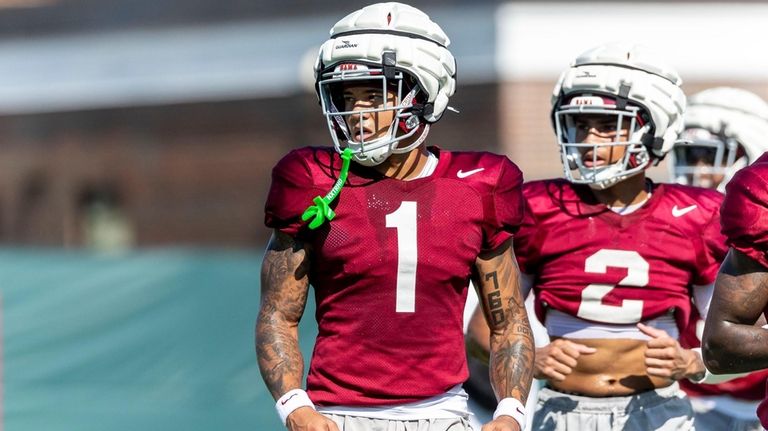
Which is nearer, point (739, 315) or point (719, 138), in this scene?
point (739, 315)

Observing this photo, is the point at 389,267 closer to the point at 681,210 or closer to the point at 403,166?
the point at 403,166

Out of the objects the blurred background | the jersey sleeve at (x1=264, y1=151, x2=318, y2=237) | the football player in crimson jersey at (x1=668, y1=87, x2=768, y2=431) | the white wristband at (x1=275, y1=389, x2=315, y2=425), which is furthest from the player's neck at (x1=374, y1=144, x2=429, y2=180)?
the blurred background

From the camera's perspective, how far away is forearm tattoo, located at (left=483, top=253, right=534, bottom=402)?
15.0ft

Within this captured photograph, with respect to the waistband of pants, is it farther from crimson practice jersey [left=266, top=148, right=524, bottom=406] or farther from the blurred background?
the blurred background

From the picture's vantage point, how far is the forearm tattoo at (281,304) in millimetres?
4457

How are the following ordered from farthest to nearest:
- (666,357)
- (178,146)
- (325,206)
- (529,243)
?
(178,146)
(529,243)
(666,357)
(325,206)

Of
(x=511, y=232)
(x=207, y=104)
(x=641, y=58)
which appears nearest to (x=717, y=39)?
(x=207, y=104)

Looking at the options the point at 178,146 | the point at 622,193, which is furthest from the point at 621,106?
the point at 178,146

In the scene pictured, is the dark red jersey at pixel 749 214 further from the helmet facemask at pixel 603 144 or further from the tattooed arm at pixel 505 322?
the helmet facemask at pixel 603 144

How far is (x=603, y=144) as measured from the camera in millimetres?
5371

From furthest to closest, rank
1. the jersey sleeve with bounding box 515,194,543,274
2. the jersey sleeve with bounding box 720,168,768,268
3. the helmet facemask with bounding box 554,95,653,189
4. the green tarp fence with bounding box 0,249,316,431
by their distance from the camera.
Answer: the green tarp fence with bounding box 0,249,316,431
the jersey sleeve with bounding box 515,194,543,274
the helmet facemask with bounding box 554,95,653,189
the jersey sleeve with bounding box 720,168,768,268

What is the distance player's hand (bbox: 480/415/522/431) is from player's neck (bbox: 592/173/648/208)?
1.38 metres

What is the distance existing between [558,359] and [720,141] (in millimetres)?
1922

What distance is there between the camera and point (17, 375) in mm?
7898
